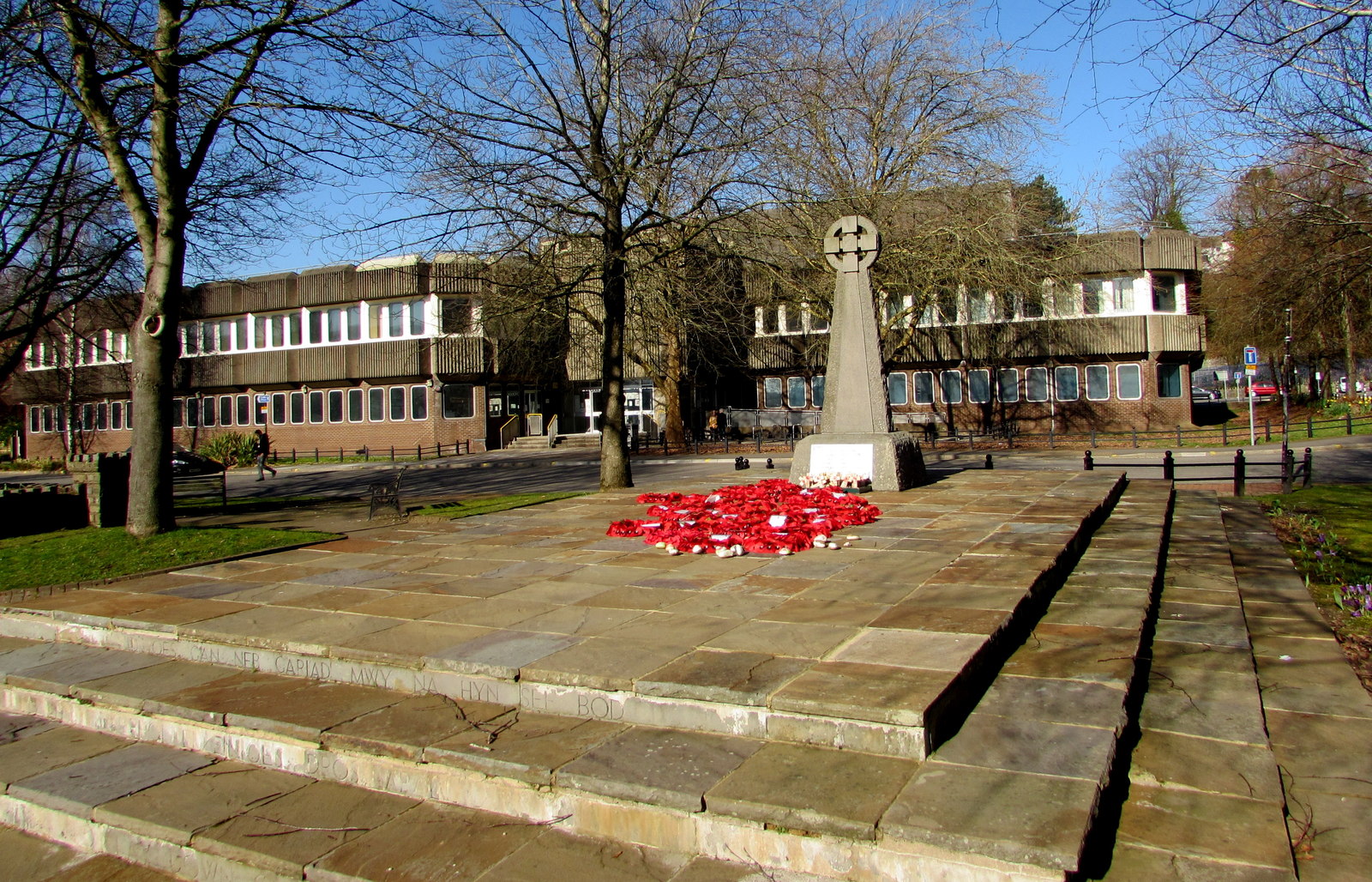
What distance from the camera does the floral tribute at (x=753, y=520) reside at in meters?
8.73

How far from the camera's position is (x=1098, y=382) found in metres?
36.9

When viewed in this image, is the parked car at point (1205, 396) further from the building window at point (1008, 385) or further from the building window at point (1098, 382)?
the building window at point (1008, 385)

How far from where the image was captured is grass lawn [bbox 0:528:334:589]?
9.23 metres

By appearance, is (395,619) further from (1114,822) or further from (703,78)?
(703,78)

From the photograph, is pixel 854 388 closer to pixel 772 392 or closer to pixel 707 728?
pixel 707 728

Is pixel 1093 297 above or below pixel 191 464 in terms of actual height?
above

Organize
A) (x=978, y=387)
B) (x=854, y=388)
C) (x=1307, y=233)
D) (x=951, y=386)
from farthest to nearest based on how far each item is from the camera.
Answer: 1. (x=951, y=386)
2. (x=978, y=387)
3. (x=1307, y=233)
4. (x=854, y=388)

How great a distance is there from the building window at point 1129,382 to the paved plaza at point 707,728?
104ft

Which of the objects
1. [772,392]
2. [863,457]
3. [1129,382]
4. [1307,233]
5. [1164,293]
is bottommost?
[863,457]

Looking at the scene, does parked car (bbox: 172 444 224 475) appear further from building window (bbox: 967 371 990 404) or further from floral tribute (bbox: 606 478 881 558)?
building window (bbox: 967 371 990 404)

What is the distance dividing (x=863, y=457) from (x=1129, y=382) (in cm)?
2827

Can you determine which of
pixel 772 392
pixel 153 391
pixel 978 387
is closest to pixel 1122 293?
pixel 978 387

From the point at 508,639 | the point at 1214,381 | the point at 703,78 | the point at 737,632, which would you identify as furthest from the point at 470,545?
the point at 1214,381

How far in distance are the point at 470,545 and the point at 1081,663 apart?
269 inches
